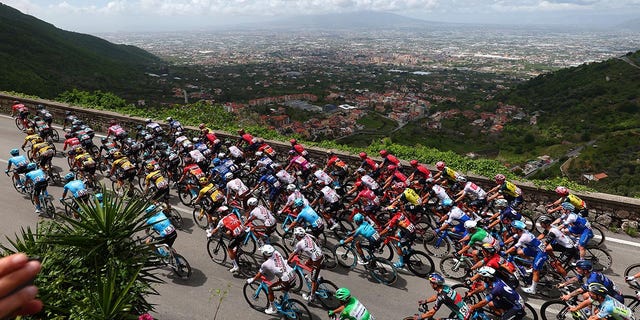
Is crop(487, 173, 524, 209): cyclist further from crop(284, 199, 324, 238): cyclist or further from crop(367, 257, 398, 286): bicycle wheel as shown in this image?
crop(284, 199, 324, 238): cyclist

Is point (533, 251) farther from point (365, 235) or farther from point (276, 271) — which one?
point (276, 271)

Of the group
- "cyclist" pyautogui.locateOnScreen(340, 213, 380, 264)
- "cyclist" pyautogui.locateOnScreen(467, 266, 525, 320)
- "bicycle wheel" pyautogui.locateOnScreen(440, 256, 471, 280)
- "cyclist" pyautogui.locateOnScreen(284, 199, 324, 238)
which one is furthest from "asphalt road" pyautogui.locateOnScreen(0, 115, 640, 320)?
"cyclist" pyautogui.locateOnScreen(467, 266, 525, 320)

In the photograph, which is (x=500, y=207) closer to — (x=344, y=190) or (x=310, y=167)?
(x=344, y=190)

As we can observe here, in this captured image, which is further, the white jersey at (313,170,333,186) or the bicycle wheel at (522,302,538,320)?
the white jersey at (313,170,333,186)

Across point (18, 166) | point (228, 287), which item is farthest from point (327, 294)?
point (18, 166)

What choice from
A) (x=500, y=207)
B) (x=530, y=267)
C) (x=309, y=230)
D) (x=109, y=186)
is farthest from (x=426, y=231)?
(x=109, y=186)

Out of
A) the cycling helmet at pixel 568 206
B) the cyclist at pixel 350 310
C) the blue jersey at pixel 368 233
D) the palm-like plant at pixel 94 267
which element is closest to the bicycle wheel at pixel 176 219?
the palm-like plant at pixel 94 267
